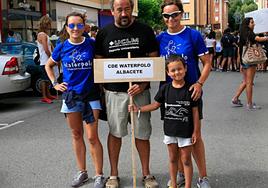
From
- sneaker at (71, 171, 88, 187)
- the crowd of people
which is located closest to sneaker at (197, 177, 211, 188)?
the crowd of people

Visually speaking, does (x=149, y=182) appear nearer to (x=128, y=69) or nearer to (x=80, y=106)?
(x=80, y=106)

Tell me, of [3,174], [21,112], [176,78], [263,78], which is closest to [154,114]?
[21,112]

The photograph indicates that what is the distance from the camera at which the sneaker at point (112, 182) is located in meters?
4.56

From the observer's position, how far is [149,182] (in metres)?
4.57

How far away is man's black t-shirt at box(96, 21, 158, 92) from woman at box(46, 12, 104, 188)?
21 centimetres

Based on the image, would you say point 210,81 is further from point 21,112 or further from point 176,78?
point 176,78

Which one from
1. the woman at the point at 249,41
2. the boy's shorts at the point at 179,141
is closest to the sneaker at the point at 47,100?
the woman at the point at 249,41

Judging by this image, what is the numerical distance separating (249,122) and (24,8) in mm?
16224

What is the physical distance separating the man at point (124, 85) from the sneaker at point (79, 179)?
0.32 meters

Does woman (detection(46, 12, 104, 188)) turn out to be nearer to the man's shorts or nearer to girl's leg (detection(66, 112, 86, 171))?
girl's leg (detection(66, 112, 86, 171))

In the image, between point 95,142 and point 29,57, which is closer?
point 95,142

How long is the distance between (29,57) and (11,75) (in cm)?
203

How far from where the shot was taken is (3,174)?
519 centimetres

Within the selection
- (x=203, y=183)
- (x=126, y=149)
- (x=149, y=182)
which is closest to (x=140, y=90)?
(x=149, y=182)
